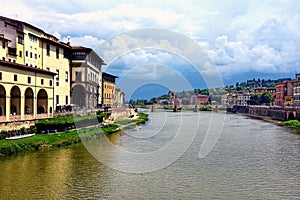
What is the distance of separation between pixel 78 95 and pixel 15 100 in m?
16.2

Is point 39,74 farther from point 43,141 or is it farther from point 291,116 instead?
point 291,116

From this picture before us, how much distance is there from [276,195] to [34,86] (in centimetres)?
2405

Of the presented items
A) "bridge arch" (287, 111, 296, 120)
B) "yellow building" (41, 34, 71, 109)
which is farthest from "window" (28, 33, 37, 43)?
"bridge arch" (287, 111, 296, 120)

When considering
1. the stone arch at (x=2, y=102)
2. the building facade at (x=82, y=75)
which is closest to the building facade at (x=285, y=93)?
the building facade at (x=82, y=75)

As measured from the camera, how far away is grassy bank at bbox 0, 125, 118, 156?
79.4ft

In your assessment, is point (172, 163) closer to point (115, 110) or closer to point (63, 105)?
point (63, 105)

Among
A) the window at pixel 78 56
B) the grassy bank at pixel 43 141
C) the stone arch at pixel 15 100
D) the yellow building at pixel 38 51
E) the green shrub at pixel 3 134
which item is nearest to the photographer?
the grassy bank at pixel 43 141

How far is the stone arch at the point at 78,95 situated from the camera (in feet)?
149

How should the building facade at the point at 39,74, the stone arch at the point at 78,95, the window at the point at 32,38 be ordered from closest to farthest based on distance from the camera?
the building facade at the point at 39,74, the window at the point at 32,38, the stone arch at the point at 78,95

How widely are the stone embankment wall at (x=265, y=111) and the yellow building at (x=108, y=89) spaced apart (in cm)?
3236

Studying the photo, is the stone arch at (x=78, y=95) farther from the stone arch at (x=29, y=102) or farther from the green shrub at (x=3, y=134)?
the green shrub at (x=3, y=134)

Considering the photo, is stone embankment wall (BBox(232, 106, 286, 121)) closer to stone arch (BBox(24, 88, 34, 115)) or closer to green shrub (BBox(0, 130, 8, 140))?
stone arch (BBox(24, 88, 34, 115))

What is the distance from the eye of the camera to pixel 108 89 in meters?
62.5

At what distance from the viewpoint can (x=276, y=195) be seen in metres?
15.9
